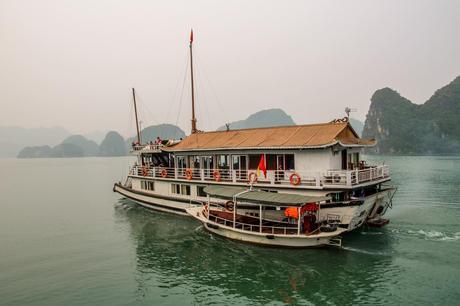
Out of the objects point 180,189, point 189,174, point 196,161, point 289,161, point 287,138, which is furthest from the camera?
point 196,161

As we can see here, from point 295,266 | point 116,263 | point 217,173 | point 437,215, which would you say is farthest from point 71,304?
point 437,215

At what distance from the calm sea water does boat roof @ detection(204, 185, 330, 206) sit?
3.00m

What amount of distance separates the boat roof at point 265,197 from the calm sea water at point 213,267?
2996 millimetres

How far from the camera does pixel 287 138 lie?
24141mm

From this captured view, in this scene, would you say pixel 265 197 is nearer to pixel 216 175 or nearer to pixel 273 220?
pixel 273 220

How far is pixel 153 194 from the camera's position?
31828mm

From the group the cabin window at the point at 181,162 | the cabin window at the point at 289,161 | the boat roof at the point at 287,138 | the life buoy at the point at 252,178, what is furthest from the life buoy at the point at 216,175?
the cabin window at the point at 289,161

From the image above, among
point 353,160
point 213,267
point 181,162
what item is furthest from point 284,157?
point 181,162

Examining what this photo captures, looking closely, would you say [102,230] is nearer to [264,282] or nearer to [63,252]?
[63,252]

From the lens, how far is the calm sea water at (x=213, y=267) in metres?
15.9

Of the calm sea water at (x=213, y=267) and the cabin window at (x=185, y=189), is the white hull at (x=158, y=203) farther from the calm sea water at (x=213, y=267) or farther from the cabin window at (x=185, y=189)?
the cabin window at (x=185, y=189)

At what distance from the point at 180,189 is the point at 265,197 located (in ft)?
35.2

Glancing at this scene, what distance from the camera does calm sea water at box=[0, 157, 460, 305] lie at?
1587 centimetres

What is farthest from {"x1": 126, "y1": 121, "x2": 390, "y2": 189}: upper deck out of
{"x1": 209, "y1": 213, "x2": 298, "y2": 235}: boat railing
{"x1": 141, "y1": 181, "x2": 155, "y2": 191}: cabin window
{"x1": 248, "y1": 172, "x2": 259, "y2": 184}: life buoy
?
{"x1": 209, "y1": 213, "x2": 298, "y2": 235}: boat railing
